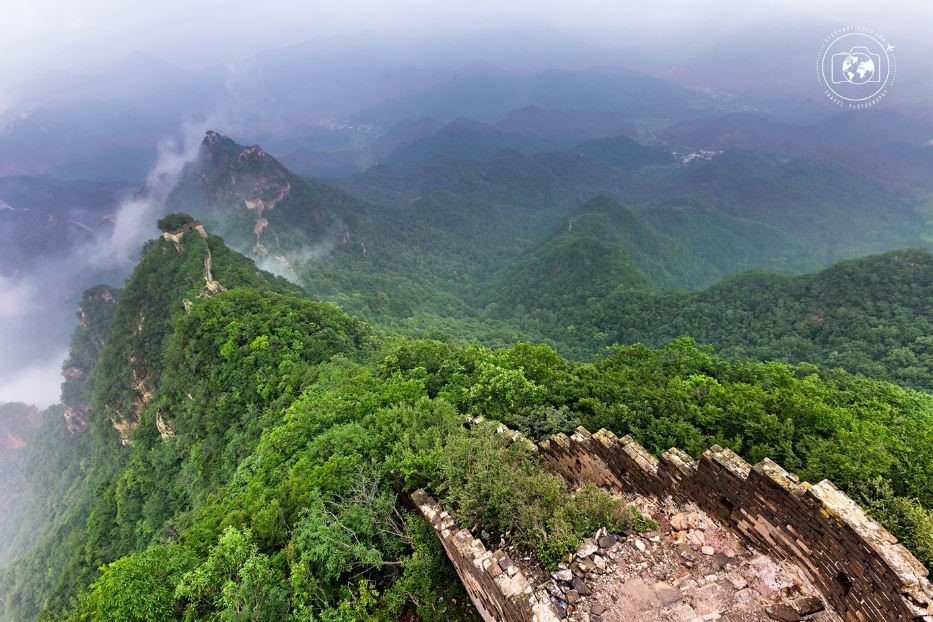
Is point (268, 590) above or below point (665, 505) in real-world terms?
below

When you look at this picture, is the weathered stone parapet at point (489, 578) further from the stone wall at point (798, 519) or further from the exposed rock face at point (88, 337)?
the exposed rock face at point (88, 337)

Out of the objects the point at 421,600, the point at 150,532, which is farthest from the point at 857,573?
the point at 150,532

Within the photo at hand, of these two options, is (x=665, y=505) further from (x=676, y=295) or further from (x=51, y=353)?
(x=51, y=353)

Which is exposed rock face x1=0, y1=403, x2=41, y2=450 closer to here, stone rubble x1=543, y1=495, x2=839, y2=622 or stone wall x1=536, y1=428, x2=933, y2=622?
stone rubble x1=543, y1=495, x2=839, y2=622

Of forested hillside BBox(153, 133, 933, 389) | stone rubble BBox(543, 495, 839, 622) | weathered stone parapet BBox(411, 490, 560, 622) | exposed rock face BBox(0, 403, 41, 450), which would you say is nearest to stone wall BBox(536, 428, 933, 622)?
stone rubble BBox(543, 495, 839, 622)

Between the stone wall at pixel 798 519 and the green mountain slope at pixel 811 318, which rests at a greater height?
the stone wall at pixel 798 519

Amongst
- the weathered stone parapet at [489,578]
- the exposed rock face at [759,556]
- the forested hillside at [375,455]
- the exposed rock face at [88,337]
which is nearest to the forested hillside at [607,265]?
the forested hillside at [375,455]
